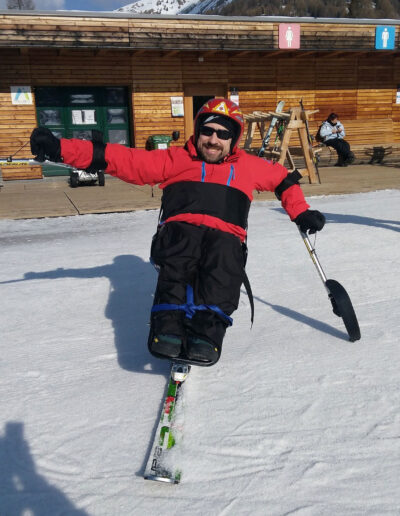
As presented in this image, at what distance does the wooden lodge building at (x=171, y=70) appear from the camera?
38.4 ft

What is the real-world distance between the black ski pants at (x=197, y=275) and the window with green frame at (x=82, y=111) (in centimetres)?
1100

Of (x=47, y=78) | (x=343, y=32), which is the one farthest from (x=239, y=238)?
(x=343, y=32)

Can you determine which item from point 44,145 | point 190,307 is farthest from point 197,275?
point 44,145

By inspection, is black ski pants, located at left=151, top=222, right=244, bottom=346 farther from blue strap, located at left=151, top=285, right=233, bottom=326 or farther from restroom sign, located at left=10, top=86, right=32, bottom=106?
restroom sign, located at left=10, top=86, right=32, bottom=106

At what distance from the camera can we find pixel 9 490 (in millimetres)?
1801

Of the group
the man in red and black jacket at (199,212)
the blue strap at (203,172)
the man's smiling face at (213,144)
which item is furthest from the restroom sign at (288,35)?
the blue strap at (203,172)

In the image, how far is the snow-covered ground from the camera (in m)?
1.78

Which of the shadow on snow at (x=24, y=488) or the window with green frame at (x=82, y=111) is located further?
the window with green frame at (x=82, y=111)

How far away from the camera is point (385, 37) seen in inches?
542

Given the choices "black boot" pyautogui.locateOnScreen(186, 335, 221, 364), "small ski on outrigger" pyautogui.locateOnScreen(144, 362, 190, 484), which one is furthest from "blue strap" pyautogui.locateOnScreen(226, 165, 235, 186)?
"small ski on outrigger" pyautogui.locateOnScreen(144, 362, 190, 484)

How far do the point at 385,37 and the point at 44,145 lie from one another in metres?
14.0

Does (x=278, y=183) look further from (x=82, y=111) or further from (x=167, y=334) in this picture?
(x=82, y=111)

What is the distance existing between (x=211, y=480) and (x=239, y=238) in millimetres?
1333

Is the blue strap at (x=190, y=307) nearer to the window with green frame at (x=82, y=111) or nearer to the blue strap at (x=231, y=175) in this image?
the blue strap at (x=231, y=175)
